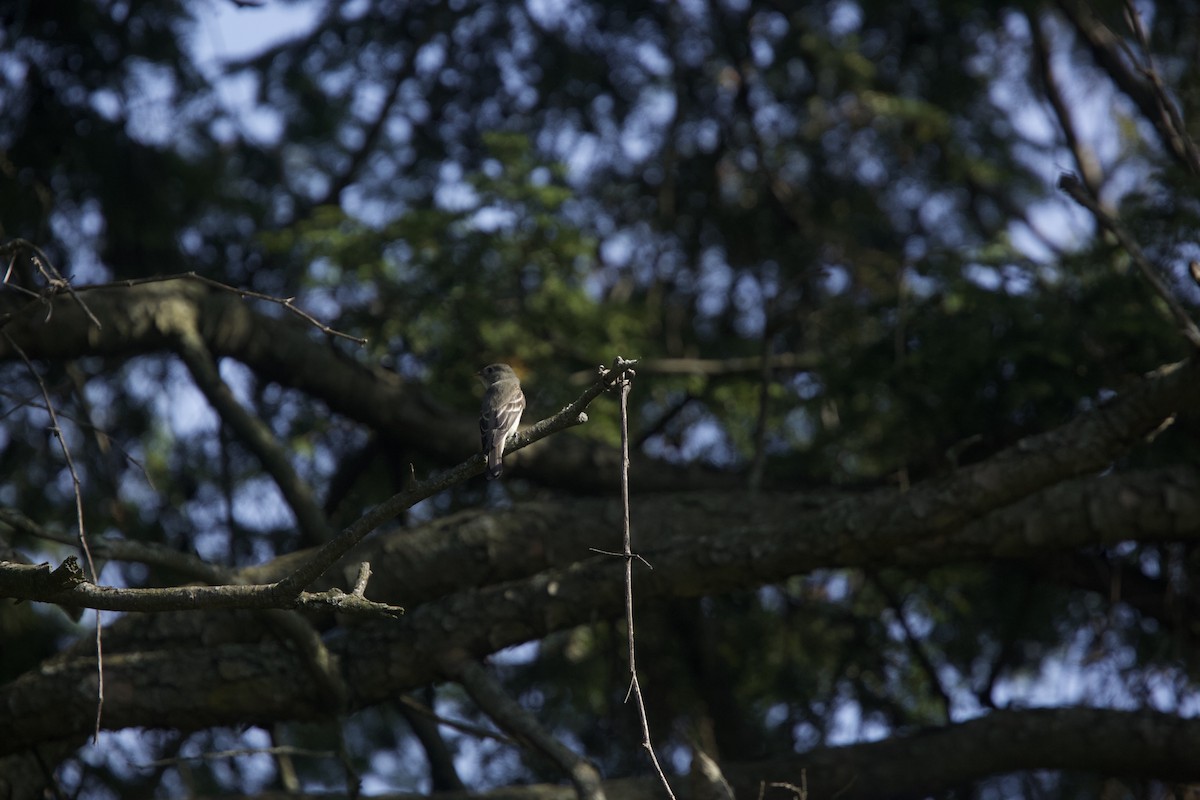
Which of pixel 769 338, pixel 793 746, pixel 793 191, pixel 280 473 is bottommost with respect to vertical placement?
pixel 793 746

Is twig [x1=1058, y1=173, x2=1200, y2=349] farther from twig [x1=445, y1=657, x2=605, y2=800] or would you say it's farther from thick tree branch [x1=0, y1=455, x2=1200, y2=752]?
twig [x1=445, y1=657, x2=605, y2=800]

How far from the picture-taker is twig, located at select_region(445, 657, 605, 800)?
5.28m

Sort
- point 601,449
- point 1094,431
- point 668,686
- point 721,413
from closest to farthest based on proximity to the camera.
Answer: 1. point 1094,431
2. point 601,449
3. point 668,686
4. point 721,413

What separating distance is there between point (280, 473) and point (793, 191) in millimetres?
5302

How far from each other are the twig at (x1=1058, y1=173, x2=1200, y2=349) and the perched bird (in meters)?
2.62

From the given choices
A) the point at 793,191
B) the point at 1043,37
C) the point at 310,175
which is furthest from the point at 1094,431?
the point at 310,175

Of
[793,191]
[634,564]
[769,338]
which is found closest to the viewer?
[634,564]

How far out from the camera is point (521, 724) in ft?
18.2

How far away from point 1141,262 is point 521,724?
337 centimetres

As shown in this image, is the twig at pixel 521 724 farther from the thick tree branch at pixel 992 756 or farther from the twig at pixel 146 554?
the twig at pixel 146 554

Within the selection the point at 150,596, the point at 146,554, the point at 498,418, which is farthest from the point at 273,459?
the point at 150,596

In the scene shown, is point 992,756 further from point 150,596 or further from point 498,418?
point 150,596

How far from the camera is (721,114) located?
10.2 m

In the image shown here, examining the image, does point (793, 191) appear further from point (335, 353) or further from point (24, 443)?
point (24, 443)
